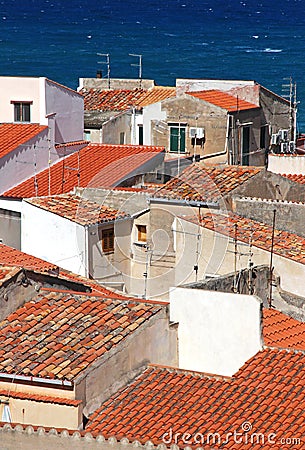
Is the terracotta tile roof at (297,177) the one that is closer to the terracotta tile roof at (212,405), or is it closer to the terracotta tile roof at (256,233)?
the terracotta tile roof at (256,233)

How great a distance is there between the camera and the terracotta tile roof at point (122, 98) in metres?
45.2

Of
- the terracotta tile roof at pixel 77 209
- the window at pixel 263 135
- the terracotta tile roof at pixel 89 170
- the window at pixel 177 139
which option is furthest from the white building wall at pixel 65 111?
the terracotta tile roof at pixel 77 209

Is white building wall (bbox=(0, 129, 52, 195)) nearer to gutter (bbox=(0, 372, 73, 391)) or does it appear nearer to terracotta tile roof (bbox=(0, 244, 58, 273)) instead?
terracotta tile roof (bbox=(0, 244, 58, 273))

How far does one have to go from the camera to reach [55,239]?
30000 millimetres

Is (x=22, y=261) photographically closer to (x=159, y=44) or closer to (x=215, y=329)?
(x=215, y=329)

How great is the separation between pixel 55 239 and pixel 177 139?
11.6 meters

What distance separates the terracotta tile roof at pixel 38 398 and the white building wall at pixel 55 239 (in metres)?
11.8

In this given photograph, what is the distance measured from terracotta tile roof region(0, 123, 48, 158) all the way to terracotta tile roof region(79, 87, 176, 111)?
8166mm

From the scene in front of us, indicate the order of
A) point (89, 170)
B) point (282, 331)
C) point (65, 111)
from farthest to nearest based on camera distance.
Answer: point (65, 111) → point (89, 170) → point (282, 331)

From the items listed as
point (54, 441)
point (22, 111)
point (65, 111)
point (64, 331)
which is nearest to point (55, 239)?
point (22, 111)

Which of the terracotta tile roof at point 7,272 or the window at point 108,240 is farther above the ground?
the terracotta tile roof at point 7,272

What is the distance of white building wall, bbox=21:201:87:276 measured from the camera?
2964 cm

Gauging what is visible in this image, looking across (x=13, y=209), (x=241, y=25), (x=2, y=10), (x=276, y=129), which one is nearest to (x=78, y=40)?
(x=241, y=25)

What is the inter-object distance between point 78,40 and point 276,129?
108 meters
